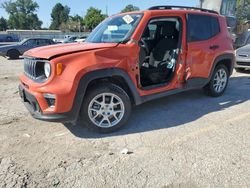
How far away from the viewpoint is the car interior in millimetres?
4934

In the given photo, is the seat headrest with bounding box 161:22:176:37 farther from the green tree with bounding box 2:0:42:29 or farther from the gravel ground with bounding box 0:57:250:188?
the green tree with bounding box 2:0:42:29

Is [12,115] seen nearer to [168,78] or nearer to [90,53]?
[90,53]

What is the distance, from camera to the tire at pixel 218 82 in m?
5.94

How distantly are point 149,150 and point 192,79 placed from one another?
2210mm

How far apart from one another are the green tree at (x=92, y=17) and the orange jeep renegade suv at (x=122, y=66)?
75.6 meters

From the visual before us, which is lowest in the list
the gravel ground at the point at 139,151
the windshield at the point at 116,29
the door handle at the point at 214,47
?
the gravel ground at the point at 139,151

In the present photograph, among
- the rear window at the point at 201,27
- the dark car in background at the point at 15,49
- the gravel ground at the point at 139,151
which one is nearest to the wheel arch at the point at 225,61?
the rear window at the point at 201,27

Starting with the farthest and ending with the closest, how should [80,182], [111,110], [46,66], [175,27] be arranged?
[175,27]
[111,110]
[46,66]
[80,182]

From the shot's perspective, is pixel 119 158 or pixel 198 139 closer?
pixel 119 158

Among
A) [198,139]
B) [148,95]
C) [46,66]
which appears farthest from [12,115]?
[198,139]

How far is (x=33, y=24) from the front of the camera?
104 meters

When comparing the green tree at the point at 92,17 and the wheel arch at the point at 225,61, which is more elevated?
the green tree at the point at 92,17

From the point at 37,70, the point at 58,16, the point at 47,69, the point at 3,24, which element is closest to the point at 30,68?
the point at 37,70

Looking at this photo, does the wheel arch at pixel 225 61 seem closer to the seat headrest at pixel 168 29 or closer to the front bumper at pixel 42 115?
the seat headrest at pixel 168 29
